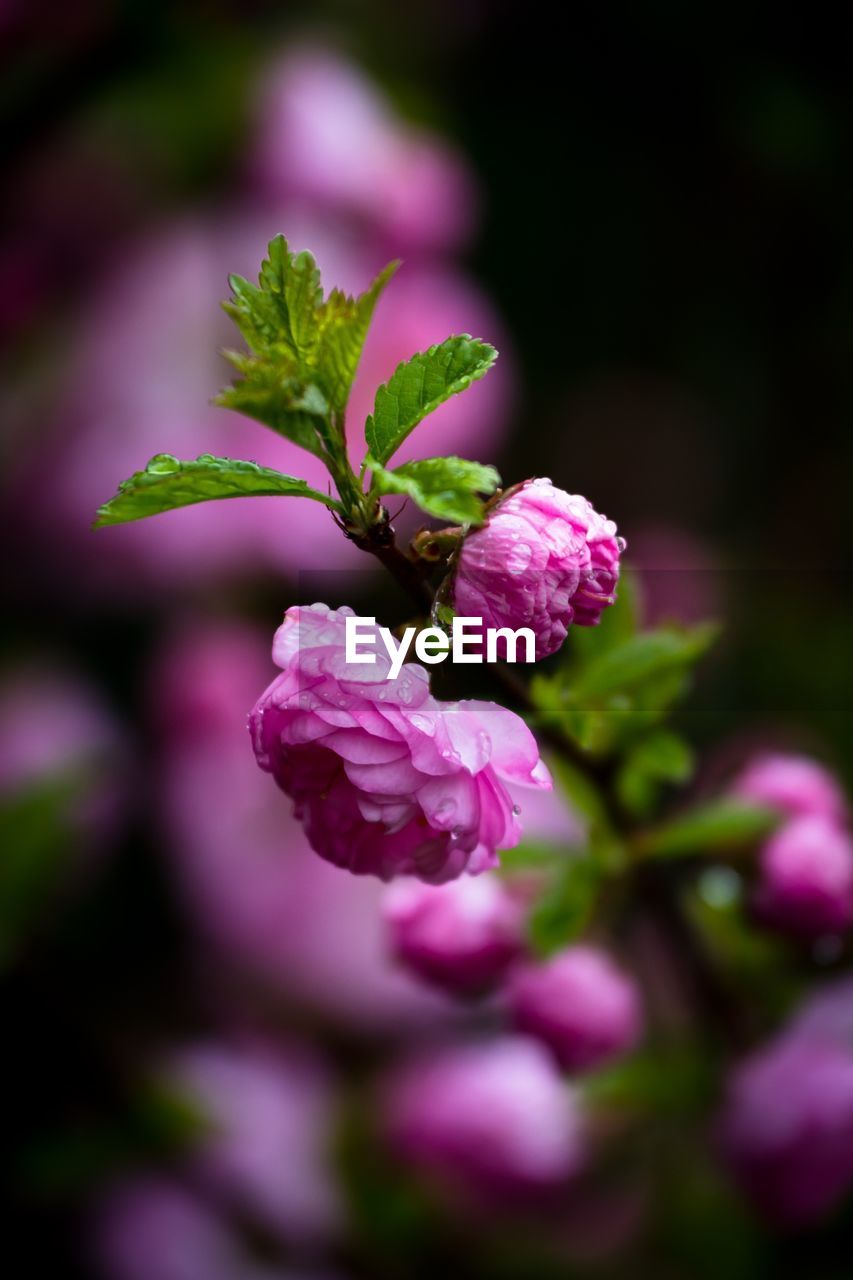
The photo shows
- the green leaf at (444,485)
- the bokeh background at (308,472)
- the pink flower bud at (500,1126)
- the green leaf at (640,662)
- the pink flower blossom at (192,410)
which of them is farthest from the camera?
the pink flower blossom at (192,410)

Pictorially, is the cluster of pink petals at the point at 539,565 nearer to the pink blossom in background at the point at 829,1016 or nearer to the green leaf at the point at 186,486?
the green leaf at the point at 186,486

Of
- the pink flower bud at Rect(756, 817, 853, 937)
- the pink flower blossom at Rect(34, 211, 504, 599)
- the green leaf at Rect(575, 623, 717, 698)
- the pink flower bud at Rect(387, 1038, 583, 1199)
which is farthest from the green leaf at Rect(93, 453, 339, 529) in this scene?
the pink flower blossom at Rect(34, 211, 504, 599)

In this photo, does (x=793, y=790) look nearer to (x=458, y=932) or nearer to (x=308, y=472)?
(x=458, y=932)

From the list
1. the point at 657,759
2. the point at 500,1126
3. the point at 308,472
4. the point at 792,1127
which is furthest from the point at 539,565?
the point at 308,472

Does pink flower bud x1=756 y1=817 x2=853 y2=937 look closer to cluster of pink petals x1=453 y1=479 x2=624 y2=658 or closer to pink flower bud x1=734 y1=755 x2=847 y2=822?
pink flower bud x1=734 y1=755 x2=847 y2=822

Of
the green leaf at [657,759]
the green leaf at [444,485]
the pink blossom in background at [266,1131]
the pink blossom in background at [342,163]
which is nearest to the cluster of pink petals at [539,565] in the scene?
the green leaf at [444,485]

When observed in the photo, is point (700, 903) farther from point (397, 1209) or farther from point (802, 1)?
point (802, 1)
